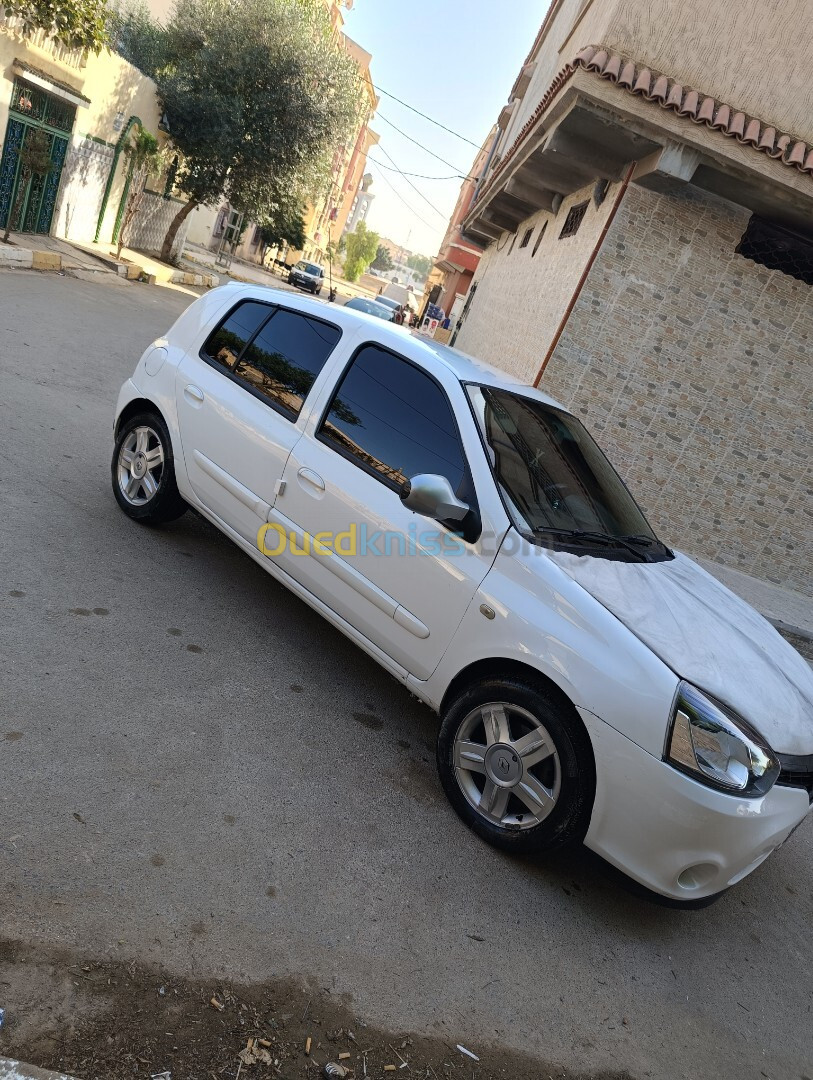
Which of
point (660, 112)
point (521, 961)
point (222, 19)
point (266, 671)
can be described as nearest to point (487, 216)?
Answer: point (222, 19)

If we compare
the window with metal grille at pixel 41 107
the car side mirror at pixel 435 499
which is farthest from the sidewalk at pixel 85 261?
the car side mirror at pixel 435 499

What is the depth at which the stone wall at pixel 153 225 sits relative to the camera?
82.5 ft

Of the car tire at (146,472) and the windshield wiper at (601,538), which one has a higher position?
the windshield wiper at (601,538)

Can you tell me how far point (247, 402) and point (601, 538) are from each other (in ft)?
6.71

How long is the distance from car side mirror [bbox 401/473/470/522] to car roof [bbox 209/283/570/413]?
76cm

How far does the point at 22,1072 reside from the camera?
6.47 ft

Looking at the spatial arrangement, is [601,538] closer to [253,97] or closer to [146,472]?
[146,472]

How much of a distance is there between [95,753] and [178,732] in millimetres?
386

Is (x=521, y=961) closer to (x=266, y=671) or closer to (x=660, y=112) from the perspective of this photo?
(x=266, y=671)

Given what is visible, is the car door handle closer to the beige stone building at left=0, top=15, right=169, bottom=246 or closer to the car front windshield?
the car front windshield

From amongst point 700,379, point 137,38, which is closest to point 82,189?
point 137,38

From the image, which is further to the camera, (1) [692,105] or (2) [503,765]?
(1) [692,105]

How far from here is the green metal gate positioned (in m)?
16.8

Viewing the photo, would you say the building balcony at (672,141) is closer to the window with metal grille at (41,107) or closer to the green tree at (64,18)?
the green tree at (64,18)
